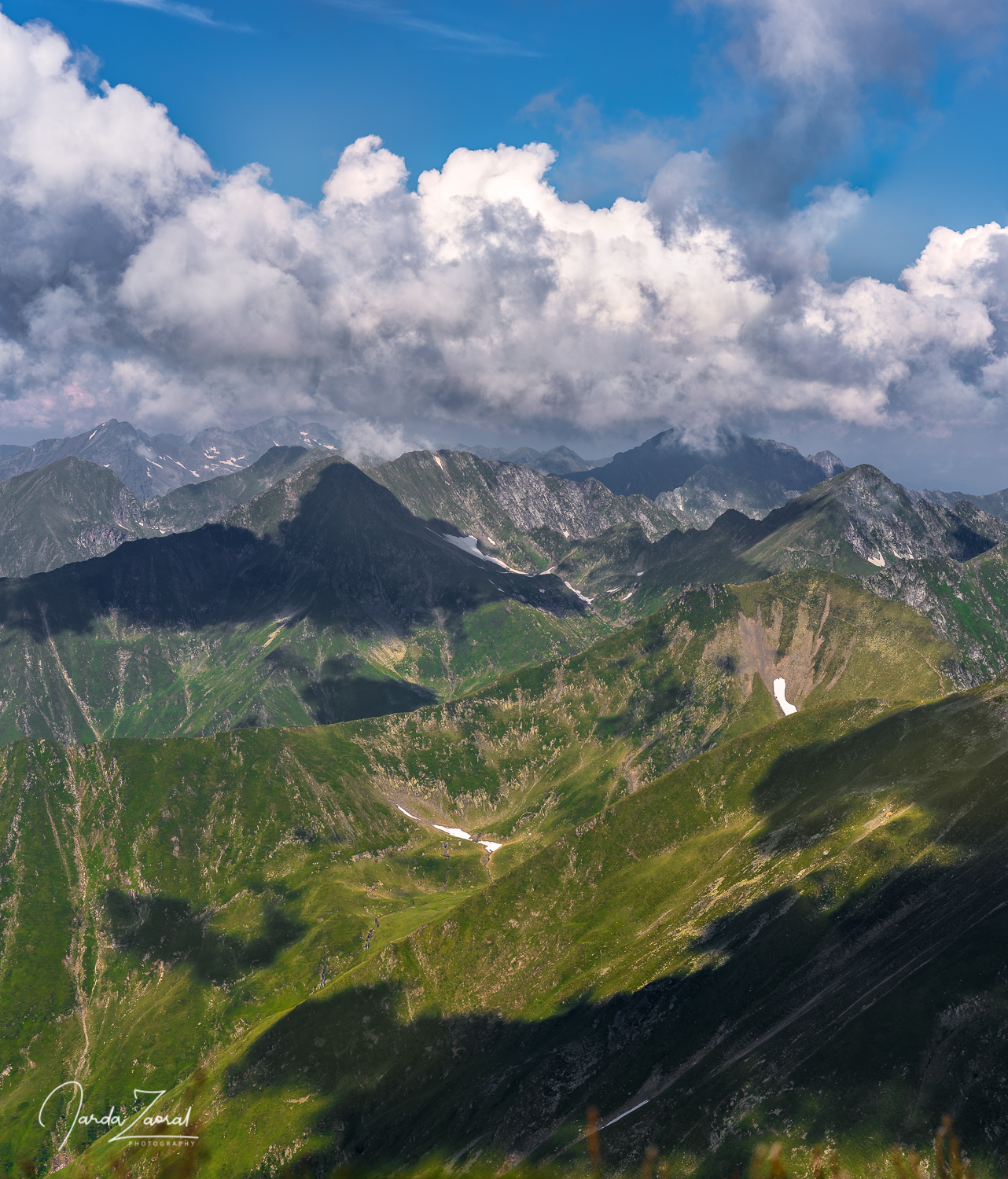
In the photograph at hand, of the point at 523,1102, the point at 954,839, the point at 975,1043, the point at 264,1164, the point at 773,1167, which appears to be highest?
the point at 773,1167

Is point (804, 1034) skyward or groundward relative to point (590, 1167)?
skyward

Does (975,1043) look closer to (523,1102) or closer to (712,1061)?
(712,1061)

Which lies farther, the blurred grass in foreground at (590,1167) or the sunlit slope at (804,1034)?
the sunlit slope at (804,1034)

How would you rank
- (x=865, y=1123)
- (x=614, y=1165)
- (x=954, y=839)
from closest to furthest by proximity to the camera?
(x=865, y=1123)
(x=614, y=1165)
(x=954, y=839)

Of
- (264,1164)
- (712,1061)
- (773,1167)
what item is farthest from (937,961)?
(264,1164)

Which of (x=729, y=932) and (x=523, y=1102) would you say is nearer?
(x=523, y=1102)

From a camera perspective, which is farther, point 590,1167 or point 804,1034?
point 804,1034

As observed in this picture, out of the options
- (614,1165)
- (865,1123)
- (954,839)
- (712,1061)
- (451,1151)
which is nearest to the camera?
(865,1123)

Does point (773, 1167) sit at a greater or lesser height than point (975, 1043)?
greater

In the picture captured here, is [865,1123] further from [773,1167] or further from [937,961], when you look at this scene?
[773,1167]

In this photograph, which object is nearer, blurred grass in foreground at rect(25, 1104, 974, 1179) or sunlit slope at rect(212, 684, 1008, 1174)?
blurred grass in foreground at rect(25, 1104, 974, 1179)
